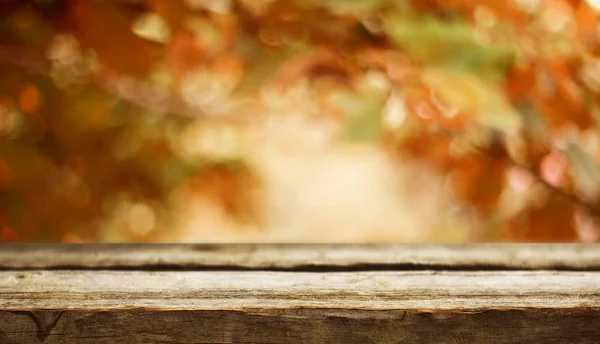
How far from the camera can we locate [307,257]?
38 cm

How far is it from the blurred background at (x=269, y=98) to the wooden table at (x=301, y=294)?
453 millimetres

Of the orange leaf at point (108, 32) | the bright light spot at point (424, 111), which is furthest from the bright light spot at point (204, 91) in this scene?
the bright light spot at point (424, 111)

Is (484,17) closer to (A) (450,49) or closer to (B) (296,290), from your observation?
(A) (450,49)

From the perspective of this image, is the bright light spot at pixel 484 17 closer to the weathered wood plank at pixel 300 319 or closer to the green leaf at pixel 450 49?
the green leaf at pixel 450 49

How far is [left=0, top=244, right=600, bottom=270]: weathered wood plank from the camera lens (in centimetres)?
38

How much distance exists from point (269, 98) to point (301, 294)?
137 cm

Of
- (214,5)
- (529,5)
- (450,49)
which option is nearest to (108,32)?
(214,5)

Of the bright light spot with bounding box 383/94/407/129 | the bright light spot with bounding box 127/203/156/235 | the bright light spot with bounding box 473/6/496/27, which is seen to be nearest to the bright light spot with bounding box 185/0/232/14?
the bright light spot with bounding box 383/94/407/129

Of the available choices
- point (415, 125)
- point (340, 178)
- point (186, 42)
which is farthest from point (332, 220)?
point (186, 42)

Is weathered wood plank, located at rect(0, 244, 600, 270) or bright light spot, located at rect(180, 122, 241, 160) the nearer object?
weathered wood plank, located at rect(0, 244, 600, 270)

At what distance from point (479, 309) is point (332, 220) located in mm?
1949

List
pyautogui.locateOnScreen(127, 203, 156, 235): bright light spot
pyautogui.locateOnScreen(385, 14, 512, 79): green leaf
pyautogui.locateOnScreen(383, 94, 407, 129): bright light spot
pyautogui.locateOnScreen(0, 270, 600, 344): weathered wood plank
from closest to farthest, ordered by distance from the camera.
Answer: pyautogui.locateOnScreen(0, 270, 600, 344): weathered wood plank < pyautogui.locateOnScreen(385, 14, 512, 79): green leaf < pyautogui.locateOnScreen(383, 94, 407, 129): bright light spot < pyautogui.locateOnScreen(127, 203, 156, 235): bright light spot

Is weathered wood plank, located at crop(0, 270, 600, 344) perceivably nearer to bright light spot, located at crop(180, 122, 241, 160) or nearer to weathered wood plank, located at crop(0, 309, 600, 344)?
weathered wood plank, located at crop(0, 309, 600, 344)

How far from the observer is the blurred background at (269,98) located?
908mm
